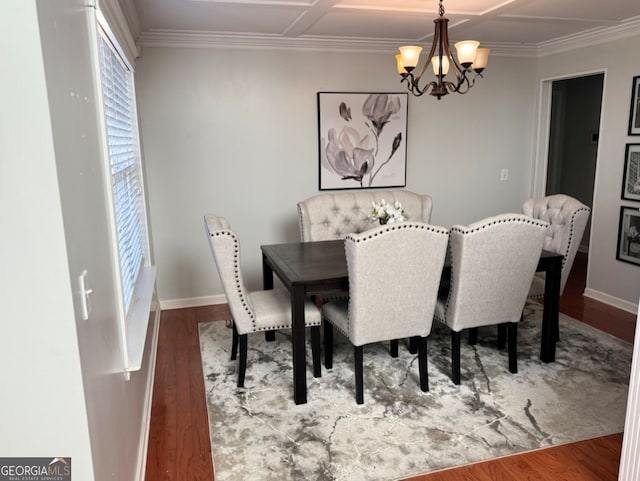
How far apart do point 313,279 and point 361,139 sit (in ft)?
7.29

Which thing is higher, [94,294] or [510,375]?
[94,294]

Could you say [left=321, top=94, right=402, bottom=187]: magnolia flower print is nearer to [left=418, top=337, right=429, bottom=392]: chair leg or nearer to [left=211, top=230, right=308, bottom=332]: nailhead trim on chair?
[left=211, top=230, right=308, bottom=332]: nailhead trim on chair

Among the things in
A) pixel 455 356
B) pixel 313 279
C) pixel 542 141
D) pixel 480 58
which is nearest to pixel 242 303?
pixel 313 279

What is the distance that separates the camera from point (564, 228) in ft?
10.9

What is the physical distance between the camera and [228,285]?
9.07 feet

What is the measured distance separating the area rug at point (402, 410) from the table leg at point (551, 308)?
9 cm

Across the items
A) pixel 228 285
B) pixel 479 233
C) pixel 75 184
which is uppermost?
pixel 75 184

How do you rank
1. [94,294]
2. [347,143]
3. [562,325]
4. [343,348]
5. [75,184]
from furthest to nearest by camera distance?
[347,143], [562,325], [343,348], [94,294], [75,184]

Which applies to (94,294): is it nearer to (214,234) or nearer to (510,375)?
(214,234)

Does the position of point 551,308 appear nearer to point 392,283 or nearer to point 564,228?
point 564,228

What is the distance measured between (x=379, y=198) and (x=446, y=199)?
122 cm

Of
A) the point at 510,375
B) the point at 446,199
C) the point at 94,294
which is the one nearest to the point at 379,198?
the point at 446,199

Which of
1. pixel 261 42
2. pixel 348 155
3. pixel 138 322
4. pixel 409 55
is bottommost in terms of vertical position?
pixel 138 322

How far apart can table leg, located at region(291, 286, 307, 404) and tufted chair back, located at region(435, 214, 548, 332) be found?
87cm
